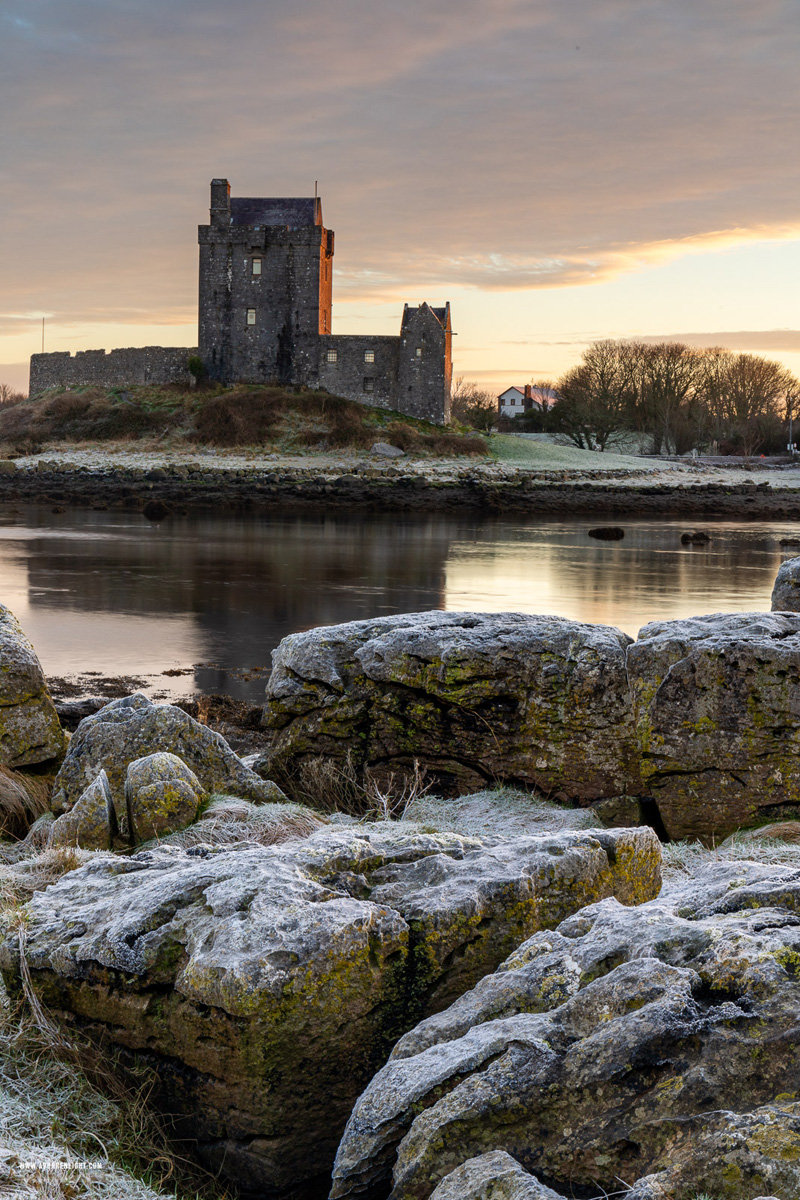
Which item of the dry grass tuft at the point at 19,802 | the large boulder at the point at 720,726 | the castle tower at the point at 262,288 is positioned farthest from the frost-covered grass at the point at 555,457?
the dry grass tuft at the point at 19,802

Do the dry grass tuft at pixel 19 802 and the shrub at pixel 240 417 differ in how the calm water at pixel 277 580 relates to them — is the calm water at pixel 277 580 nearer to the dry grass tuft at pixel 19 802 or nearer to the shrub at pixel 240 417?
the dry grass tuft at pixel 19 802

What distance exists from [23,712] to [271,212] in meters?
66.5

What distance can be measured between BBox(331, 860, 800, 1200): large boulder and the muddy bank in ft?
117

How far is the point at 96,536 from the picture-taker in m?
29.5

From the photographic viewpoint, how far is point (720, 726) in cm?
621

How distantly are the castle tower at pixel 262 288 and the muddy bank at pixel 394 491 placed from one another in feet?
56.5

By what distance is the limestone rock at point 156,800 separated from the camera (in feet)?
18.7

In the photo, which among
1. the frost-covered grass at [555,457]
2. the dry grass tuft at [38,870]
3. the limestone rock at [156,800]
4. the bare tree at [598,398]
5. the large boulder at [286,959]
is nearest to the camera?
the large boulder at [286,959]

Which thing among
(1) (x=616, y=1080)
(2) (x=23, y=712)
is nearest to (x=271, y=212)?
(2) (x=23, y=712)

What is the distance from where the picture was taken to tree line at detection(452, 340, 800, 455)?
258 ft

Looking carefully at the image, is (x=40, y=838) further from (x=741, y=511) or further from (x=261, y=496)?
(x=741, y=511)

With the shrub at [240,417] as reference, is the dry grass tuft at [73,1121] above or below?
below

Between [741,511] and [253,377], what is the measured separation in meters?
35.3

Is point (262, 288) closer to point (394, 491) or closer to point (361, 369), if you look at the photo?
point (361, 369)
